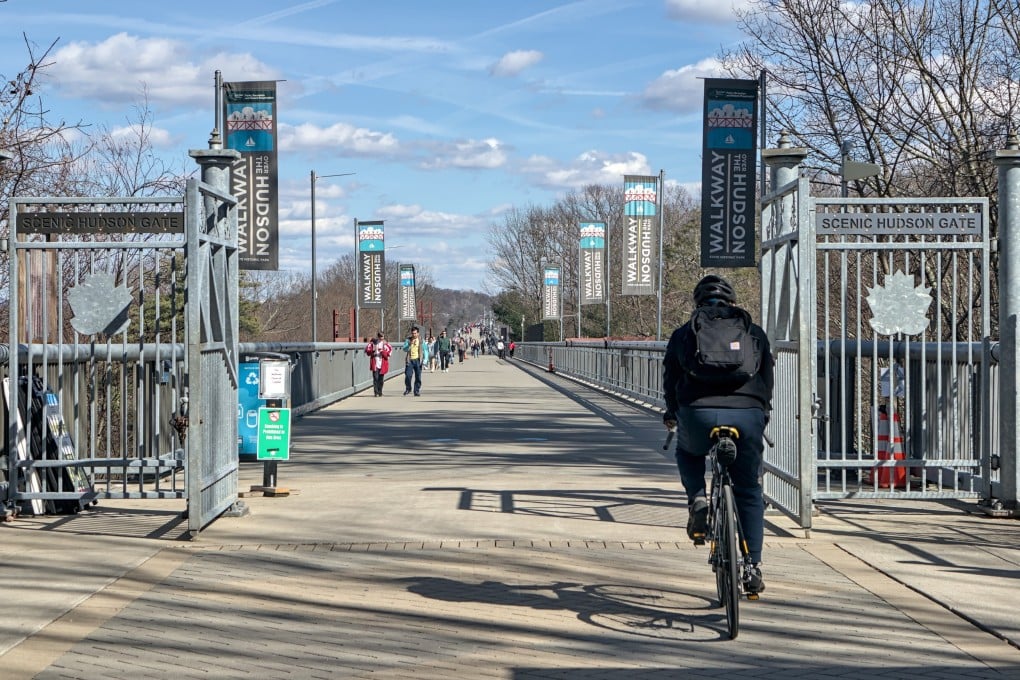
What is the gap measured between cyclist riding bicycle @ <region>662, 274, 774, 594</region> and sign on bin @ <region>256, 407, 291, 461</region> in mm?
5536

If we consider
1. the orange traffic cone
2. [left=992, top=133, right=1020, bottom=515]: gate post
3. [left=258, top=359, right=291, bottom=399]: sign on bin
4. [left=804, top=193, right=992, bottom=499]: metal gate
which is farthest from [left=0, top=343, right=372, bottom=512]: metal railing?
[left=992, top=133, right=1020, bottom=515]: gate post

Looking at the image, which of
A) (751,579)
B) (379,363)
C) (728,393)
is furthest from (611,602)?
(379,363)

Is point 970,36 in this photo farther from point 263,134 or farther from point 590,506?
point 590,506

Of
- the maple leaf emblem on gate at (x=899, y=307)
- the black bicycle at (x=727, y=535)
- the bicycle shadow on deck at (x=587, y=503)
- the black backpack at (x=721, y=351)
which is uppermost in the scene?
the maple leaf emblem on gate at (x=899, y=307)

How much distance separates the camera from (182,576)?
8.02m

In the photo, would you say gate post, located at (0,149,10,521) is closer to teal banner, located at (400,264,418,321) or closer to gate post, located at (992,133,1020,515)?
gate post, located at (992,133,1020,515)

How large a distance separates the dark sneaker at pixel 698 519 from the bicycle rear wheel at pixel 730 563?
199 millimetres

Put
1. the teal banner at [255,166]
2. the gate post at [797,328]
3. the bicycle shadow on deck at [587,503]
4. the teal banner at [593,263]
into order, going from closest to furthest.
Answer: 1. the gate post at [797,328]
2. the bicycle shadow on deck at [587,503]
3. the teal banner at [255,166]
4. the teal banner at [593,263]

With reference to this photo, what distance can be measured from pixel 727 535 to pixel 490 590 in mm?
1598

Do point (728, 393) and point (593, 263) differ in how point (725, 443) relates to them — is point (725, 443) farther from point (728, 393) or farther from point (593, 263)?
point (593, 263)

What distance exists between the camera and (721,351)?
6.70 m

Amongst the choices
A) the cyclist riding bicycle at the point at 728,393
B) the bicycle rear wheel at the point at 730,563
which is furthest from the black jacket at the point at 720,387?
the bicycle rear wheel at the point at 730,563

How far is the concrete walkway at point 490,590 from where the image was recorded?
594 cm

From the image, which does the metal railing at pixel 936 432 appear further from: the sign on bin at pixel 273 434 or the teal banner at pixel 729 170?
the teal banner at pixel 729 170
